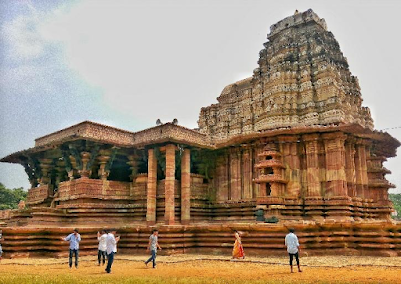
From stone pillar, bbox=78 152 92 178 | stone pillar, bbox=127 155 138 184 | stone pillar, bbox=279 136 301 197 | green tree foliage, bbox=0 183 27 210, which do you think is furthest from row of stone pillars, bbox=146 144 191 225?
green tree foliage, bbox=0 183 27 210

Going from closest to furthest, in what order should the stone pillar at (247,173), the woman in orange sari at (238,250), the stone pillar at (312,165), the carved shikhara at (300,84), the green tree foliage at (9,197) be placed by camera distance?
1. the woman in orange sari at (238,250)
2. the stone pillar at (312,165)
3. the carved shikhara at (300,84)
4. the stone pillar at (247,173)
5. the green tree foliage at (9,197)

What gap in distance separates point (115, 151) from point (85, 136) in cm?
209

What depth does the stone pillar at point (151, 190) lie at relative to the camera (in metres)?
18.4

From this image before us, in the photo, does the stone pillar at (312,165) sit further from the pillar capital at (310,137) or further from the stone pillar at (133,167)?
the stone pillar at (133,167)

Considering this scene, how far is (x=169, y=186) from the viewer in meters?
17.9

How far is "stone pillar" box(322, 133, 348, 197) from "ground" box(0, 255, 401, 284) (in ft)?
13.7

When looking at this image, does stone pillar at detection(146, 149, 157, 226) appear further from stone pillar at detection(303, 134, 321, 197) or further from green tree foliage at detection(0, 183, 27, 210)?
green tree foliage at detection(0, 183, 27, 210)

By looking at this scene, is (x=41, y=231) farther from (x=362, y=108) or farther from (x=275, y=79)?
(x=362, y=108)

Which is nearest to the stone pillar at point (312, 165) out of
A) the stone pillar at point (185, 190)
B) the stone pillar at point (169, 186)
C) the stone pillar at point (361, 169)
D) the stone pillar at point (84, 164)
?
the stone pillar at point (361, 169)

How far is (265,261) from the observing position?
13.0 meters

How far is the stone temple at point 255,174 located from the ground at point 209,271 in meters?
1.42

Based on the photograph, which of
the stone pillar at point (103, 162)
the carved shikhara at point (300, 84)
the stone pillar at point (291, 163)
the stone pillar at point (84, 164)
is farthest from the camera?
the carved shikhara at point (300, 84)

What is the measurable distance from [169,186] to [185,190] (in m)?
1.13

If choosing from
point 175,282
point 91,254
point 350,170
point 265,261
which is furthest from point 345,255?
point 91,254
